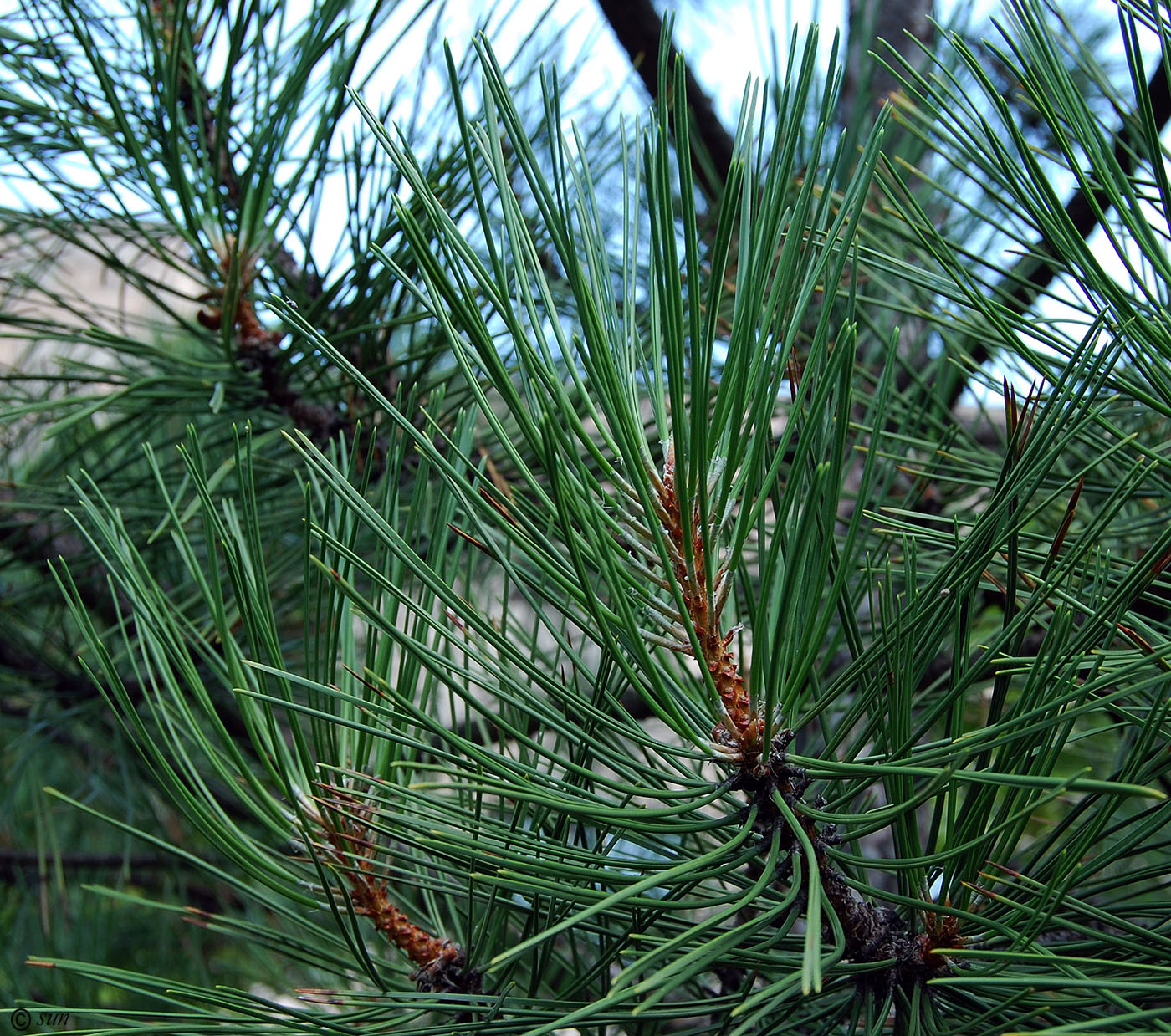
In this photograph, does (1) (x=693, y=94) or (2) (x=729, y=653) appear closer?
(2) (x=729, y=653)

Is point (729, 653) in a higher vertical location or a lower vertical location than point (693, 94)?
lower

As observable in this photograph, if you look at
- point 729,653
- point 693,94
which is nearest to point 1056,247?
→ point 729,653

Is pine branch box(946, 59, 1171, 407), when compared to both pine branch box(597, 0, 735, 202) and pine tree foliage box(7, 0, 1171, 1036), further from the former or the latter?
pine branch box(597, 0, 735, 202)

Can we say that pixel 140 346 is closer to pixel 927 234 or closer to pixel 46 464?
pixel 46 464

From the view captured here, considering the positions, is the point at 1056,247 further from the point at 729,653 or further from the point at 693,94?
the point at 693,94

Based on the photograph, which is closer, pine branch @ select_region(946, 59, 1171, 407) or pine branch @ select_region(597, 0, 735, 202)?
pine branch @ select_region(946, 59, 1171, 407)

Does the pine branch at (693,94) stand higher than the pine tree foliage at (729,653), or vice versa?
the pine branch at (693,94)

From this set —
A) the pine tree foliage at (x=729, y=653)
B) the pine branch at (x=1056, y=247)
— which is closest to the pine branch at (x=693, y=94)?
the pine branch at (x=1056, y=247)

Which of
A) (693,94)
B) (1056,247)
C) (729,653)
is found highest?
(693,94)

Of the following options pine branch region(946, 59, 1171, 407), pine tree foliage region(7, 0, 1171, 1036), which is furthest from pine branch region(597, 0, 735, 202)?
pine tree foliage region(7, 0, 1171, 1036)

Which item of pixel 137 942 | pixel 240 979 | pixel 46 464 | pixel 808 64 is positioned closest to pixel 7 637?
pixel 46 464

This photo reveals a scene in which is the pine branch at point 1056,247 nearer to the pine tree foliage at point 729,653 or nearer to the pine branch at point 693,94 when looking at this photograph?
the pine tree foliage at point 729,653
